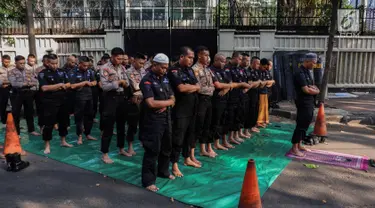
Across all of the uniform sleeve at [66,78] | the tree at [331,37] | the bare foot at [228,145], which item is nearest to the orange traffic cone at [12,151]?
the uniform sleeve at [66,78]

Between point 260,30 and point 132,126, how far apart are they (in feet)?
25.4

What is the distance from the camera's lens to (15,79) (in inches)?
281

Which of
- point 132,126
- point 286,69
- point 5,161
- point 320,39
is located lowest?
point 5,161

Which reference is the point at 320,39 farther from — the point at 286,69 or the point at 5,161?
the point at 5,161

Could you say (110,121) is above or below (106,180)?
above

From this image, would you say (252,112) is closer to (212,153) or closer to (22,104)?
(212,153)

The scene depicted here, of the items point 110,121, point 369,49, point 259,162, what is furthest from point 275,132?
point 369,49

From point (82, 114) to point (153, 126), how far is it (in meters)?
3.15

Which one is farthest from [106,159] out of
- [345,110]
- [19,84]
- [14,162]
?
Answer: [345,110]

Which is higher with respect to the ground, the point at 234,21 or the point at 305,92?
the point at 234,21

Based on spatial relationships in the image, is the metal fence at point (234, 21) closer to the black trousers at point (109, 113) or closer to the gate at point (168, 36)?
the gate at point (168, 36)

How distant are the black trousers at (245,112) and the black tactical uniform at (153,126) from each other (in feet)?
9.03

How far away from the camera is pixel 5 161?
6031 mm

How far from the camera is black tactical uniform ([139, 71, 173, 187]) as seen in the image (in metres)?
4.52
